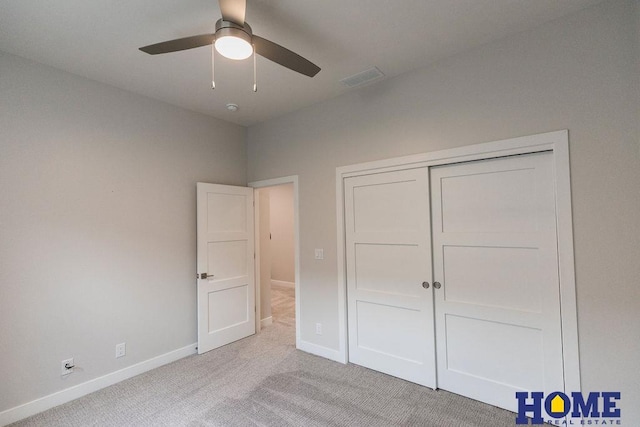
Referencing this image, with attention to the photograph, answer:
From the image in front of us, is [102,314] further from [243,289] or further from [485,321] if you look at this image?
[485,321]

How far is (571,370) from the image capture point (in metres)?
1.97

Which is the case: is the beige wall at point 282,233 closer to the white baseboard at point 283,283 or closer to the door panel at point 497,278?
the white baseboard at point 283,283

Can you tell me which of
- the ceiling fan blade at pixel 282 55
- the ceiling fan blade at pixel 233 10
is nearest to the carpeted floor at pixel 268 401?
the ceiling fan blade at pixel 282 55

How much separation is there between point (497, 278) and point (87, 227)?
3.67 metres

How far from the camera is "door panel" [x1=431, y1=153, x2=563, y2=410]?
2.10 meters

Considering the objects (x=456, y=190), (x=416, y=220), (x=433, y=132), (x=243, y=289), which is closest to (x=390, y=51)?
(x=433, y=132)

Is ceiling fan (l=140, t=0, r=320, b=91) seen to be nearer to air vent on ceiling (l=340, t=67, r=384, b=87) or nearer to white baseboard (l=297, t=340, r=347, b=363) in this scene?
air vent on ceiling (l=340, t=67, r=384, b=87)

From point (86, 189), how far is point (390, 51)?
3.03 meters

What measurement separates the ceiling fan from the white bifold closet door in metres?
1.53

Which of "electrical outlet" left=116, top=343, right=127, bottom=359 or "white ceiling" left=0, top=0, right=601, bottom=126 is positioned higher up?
"white ceiling" left=0, top=0, right=601, bottom=126

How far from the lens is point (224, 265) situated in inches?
144

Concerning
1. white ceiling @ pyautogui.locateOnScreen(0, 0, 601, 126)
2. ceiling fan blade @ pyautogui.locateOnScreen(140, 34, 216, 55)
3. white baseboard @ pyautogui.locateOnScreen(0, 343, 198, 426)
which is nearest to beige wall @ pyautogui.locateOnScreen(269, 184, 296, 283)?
white baseboard @ pyautogui.locateOnScreen(0, 343, 198, 426)

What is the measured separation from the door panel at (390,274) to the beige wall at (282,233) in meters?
4.11

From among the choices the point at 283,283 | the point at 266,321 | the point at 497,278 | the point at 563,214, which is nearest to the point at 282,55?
the point at 563,214
